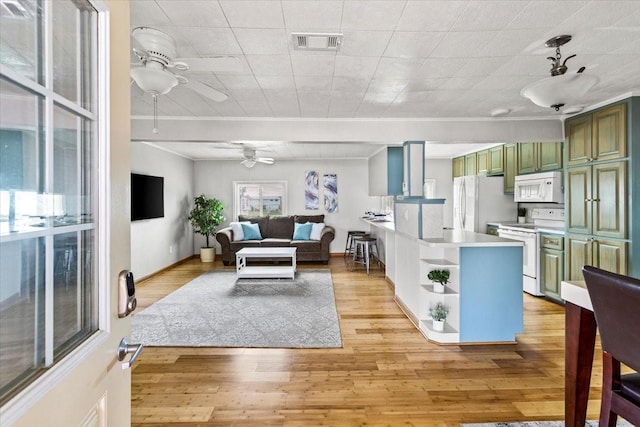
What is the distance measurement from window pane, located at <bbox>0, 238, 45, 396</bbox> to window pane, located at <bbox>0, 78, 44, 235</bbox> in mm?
44

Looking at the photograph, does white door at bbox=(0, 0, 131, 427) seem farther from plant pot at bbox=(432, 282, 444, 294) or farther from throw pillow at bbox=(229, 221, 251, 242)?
throw pillow at bbox=(229, 221, 251, 242)

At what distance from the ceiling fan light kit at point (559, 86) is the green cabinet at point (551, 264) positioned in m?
2.53

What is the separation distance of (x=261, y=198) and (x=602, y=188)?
6.11 metres

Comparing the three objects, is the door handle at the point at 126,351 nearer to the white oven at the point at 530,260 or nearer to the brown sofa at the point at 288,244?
the white oven at the point at 530,260

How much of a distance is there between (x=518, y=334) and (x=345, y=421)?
2022 mm

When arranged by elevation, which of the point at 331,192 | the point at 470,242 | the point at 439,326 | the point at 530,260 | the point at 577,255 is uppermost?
the point at 331,192

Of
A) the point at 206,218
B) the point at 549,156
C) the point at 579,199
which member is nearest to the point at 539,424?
the point at 579,199

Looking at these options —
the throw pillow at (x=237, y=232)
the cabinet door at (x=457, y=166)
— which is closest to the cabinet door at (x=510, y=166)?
the cabinet door at (x=457, y=166)

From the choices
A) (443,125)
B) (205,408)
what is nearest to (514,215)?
(443,125)

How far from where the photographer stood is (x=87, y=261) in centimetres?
78

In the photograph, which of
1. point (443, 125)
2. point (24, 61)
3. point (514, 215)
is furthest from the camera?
point (514, 215)

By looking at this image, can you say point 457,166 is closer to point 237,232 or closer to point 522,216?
point 522,216

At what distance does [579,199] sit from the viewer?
3.64m

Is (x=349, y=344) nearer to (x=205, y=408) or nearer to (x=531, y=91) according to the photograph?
(x=205, y=408)
